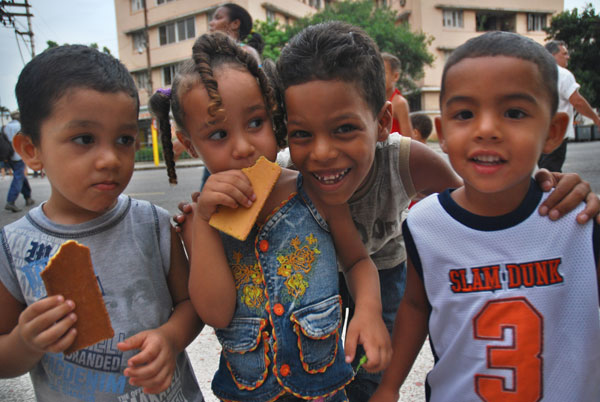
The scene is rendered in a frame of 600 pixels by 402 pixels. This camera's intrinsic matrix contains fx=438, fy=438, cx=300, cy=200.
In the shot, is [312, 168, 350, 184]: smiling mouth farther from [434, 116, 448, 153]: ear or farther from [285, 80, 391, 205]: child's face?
[434, 116, 448, 153]: ear

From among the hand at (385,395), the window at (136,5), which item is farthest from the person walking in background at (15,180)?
the window at (136,5)

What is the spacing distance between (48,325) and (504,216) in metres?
1.15

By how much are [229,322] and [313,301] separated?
0.24 meters

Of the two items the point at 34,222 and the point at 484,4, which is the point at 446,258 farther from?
the point at 484,4

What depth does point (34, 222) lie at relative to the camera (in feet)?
4.02

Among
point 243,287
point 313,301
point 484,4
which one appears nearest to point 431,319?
point 313,301

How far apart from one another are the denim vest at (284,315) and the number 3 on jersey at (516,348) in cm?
39

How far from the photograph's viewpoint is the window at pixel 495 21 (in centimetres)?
3218

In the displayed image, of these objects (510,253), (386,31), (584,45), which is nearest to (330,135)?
(510,253)

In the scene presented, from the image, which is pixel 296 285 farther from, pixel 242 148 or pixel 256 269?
pixel 242 148

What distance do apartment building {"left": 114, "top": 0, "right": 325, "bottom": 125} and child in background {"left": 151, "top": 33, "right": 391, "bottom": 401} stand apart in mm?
27743

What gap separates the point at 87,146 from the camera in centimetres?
117

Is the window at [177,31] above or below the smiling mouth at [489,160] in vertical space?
above

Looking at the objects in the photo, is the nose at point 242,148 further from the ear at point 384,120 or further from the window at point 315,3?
the window at point 315,3
